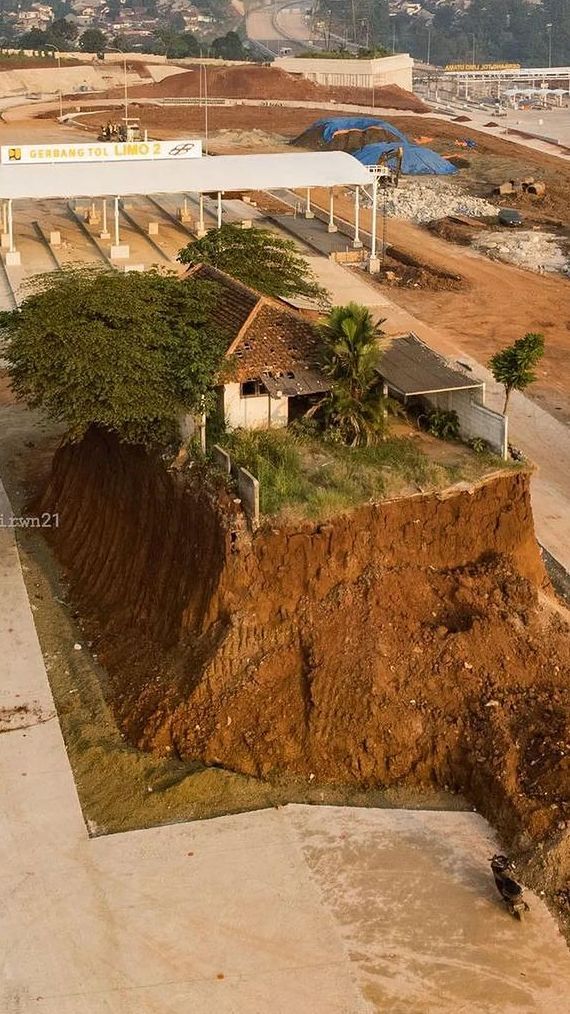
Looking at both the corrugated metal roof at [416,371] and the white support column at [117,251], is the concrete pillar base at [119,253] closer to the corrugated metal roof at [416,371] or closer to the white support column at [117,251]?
the white support column at [117,251]

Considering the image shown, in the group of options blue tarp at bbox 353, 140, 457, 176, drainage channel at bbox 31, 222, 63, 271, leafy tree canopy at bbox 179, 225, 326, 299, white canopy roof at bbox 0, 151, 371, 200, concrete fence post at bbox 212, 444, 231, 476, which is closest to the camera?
concrete fence post at bbox 212, 444, 231, 476

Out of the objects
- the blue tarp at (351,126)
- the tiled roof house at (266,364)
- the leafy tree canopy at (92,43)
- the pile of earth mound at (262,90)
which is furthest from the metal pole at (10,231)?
the leafy tree canopy at (92,43)

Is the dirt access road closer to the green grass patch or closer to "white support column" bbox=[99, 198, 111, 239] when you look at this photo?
the green grass patch

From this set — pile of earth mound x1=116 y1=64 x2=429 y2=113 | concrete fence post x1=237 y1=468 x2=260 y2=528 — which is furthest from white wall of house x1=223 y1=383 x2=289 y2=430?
pile of earth mound x1=116 y1=64 x2=429 y2=113

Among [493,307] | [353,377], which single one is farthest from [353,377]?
[493,307]

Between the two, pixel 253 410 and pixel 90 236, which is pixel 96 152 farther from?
pixel 253 410

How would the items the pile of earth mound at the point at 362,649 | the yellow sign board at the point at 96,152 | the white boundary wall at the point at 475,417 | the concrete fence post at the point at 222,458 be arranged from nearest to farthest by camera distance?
the pile of earth mound at the point at 362,649
the concrete fence post at the point at 222,458
the white boundary wall at the point at 475,417
the yellow sign board at the point at 96,152
